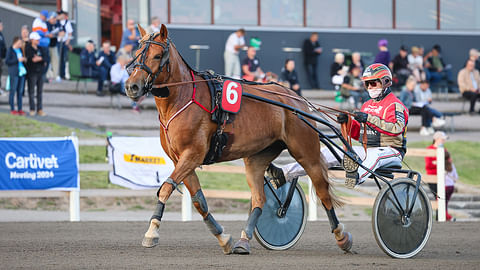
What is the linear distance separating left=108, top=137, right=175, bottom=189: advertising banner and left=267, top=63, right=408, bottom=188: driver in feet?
15.3

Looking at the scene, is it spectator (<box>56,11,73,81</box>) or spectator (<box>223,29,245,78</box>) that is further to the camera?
spectator (<box>223,29,245,78</box>)

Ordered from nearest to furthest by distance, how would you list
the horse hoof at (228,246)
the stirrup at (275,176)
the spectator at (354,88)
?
the horse hoof at (228,246) < the stirrup at (275,176) < the spectator at (354,88)

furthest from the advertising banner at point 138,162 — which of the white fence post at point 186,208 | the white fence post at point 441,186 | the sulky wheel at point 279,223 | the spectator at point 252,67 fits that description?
the spectator at point 252,67

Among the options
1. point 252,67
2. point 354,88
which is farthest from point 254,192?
point 252,67

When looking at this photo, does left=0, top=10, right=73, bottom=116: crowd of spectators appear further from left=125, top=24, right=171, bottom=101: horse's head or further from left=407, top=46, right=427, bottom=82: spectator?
left=125, top=24, right=171, bottom=101: horse's head

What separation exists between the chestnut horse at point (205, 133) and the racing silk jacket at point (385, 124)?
0.54m

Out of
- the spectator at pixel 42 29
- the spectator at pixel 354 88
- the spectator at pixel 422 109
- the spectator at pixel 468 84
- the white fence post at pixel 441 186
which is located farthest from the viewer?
the spectator at pixel 468 84

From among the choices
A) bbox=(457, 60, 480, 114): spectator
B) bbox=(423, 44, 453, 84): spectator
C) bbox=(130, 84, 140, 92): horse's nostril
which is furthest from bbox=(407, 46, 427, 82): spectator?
bbox=(130, 84, 140, 92): horse's nostril

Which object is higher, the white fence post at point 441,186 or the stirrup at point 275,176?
the stirrup at point 275,176

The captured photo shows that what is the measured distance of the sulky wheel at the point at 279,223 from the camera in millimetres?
8336

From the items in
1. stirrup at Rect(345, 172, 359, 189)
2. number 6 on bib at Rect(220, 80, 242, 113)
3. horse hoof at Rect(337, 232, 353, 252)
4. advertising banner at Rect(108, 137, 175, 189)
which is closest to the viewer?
number 6 on bib at Rect(220, 80, 242, 113)

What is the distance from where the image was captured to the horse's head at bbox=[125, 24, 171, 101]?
7012 millimetres

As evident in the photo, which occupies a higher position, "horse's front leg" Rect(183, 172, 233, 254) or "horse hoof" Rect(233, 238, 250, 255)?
"horse's front leg" Rect(183, 172, 233, 254)

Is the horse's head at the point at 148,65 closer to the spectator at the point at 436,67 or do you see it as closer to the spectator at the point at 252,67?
the spectator at the point at 252,67
